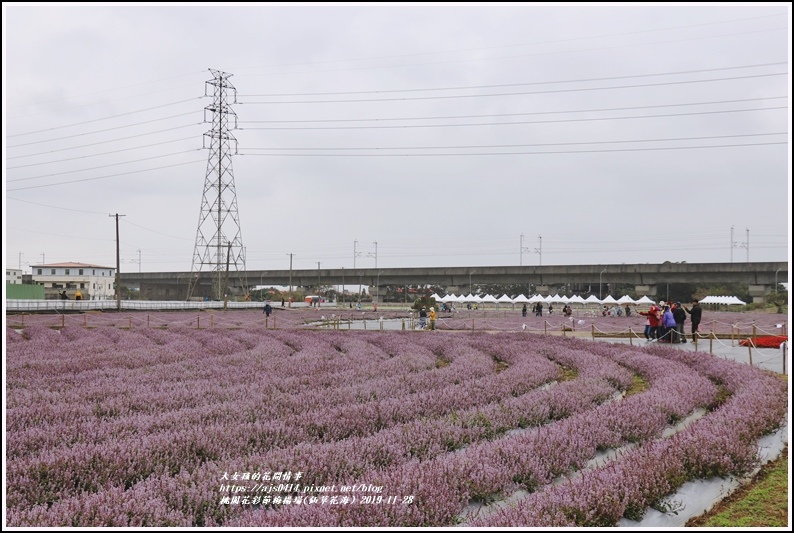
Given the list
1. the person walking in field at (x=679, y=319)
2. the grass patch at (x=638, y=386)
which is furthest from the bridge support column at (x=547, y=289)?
the grass patch at (x=638, y=386)

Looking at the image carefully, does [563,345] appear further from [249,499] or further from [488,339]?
[249,499]

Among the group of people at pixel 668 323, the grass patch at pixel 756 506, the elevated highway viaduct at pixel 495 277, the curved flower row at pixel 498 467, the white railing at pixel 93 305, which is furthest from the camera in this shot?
the elevated highway viaduct at pixel 495 277

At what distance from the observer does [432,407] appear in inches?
346

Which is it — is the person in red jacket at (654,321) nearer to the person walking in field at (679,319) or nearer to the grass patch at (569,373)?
the person walking in field at (679,319)

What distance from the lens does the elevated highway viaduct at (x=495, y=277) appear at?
77.9 m

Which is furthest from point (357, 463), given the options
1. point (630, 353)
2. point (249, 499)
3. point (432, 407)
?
point (630, 353)

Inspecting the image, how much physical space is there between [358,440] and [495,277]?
8910cm

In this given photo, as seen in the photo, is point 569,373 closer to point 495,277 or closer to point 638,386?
point 638,386

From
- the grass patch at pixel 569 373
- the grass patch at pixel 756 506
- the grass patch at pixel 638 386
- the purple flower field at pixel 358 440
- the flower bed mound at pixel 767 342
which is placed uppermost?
the purple flower field at pixel 358 440

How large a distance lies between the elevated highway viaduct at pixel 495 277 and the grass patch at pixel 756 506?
6505 centimetres

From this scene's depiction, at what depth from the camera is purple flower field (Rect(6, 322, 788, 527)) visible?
4660mm

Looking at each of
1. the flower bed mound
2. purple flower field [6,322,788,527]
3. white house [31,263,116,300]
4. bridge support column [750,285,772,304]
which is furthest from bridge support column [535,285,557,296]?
purple flower field [6,322,788,527]

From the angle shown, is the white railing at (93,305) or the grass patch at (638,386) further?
the white railing at (93,305)

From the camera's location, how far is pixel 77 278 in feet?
284
